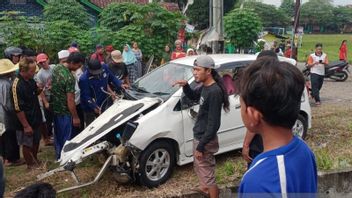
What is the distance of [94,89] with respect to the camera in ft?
19.0

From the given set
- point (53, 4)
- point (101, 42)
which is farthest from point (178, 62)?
Result: point (53, 4)

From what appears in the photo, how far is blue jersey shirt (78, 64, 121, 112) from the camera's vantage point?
570cm

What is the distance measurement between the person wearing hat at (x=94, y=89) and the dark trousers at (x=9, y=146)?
109cm

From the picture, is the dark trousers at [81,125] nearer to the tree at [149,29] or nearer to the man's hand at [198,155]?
the man's hand at [198,155]

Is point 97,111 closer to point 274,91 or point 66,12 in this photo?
point 274,91

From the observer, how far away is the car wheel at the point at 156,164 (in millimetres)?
4750

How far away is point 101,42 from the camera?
1077cm

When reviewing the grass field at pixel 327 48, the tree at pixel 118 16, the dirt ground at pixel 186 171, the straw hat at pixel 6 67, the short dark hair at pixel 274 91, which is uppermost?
the tree at pixel 118 16

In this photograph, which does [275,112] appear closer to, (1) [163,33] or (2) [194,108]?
(2) [194,108]

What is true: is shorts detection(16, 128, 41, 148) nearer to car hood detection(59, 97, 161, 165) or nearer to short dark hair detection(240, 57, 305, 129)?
car hood detection(59, 97, 161, 165)

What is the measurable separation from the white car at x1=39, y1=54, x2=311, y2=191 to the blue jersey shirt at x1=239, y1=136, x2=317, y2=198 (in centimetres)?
318

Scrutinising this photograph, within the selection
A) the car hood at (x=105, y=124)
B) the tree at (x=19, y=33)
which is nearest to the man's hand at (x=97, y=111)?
the car hood at (x=105, y=124)

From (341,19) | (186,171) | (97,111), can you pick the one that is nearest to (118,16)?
(97,111)

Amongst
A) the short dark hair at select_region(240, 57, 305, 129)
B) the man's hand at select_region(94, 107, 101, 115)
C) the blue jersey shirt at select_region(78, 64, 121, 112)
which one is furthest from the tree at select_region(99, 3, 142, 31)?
the short dark hair at select_region(240, 57, 305, 129)
